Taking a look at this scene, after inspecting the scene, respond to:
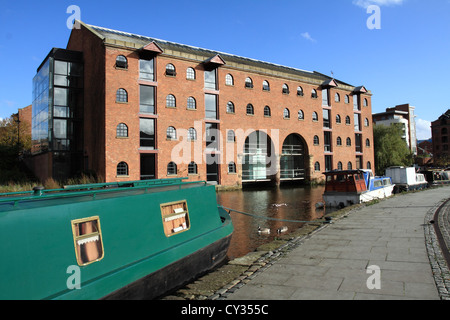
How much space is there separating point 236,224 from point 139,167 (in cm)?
A: 1400

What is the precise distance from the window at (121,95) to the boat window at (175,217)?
66.3 ft

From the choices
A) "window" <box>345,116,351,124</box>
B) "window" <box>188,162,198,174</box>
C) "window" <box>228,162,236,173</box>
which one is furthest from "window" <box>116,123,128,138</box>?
"window" <box>345,116,351,124</box>

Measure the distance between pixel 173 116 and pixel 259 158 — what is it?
12.1 m

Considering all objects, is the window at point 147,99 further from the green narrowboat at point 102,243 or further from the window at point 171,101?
the green narrowboat at point 102,243

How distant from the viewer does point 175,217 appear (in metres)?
6.70

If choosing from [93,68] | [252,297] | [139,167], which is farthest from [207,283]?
[93,68]

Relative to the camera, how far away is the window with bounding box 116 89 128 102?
24.9 meters

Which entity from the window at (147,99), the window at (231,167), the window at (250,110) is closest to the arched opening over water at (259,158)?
the window at (250,110)

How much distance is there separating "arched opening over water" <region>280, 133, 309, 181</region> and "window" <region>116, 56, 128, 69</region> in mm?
20154

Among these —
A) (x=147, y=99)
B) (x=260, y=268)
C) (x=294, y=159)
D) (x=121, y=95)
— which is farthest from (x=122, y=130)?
Result: (x=294, y=159)

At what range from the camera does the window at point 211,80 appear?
29781mm

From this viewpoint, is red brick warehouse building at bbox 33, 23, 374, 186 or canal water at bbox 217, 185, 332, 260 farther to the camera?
red brick warehouse building at bbox 33, 23, 374, 186

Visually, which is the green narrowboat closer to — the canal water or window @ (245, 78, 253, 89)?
the canal water

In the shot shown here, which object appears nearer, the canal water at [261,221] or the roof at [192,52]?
the canal water at [261,221]
